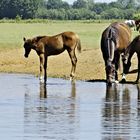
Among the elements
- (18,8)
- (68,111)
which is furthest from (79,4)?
(68,111)

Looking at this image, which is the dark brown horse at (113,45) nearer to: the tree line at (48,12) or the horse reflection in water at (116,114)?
the horse reflection in water at (116,114)

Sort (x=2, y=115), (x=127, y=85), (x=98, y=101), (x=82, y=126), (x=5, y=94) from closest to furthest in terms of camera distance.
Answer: (x=82, y=126) < (x=2, y=115) < (x=98, y=101) < (x=5, y=94) < (x=127, y=85)

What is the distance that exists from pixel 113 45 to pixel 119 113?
24.4 feet

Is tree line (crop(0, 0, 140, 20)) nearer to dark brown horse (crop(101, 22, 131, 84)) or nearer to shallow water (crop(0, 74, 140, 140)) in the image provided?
dark brown horse (crop(101, 22, 131, 84))

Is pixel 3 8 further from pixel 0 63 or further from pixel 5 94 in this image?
pixel 5 94

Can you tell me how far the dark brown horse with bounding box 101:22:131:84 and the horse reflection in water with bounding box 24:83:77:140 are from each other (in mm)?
1877

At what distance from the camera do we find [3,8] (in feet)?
412

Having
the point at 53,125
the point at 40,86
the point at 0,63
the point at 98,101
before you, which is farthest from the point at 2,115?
the point at 0,63

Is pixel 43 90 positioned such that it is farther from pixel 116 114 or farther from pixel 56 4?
pixel 56 4

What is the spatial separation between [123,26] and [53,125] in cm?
1123

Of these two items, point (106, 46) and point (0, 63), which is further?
point (0, 63)

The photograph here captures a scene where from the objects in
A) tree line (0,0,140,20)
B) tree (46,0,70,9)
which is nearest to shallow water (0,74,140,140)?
tree line (0,0,140,20)

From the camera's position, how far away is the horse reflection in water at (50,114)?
12609 millimetres

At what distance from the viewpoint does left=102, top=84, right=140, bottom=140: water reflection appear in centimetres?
1253
